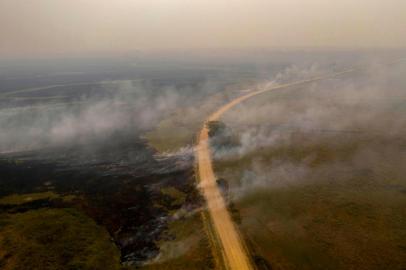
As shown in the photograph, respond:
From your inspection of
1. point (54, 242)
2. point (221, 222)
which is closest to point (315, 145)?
point (221, 222)

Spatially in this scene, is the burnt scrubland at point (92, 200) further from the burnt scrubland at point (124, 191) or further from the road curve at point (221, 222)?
the road curve at point (221, 222)

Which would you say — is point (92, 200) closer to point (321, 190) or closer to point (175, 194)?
point (175, 194)

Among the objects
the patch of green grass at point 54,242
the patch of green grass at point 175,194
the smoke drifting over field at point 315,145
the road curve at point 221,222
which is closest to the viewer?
the road curve at point 221,222

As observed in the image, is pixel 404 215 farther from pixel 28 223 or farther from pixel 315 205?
pixel 28 223

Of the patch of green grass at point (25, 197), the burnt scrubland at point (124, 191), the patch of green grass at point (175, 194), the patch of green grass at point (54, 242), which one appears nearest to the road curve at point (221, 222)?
the burnt scrubland at point (124, 191)

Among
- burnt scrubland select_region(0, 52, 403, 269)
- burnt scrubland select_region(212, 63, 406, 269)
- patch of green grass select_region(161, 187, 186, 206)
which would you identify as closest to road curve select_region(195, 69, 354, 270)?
burnt scrubland select_region(0, 52, 403, 269)

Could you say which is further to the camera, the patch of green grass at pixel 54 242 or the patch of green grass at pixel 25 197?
the patch of green grass at pixel 25 197
